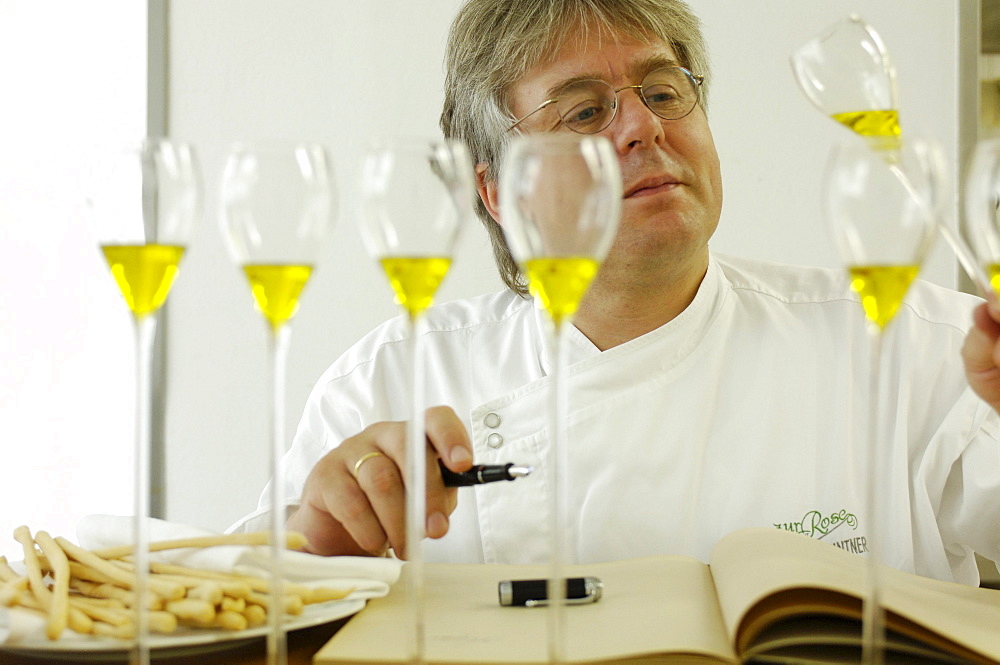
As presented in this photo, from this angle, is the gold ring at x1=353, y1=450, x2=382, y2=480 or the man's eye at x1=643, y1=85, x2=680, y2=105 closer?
the gold ring at x1=353, y1=450, x2=382, y2=480

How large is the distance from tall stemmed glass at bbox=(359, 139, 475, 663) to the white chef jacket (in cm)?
77

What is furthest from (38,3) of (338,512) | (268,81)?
(338,512)

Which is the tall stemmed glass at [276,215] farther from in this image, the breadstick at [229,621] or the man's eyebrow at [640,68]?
the man's eyebrow at [640,68]

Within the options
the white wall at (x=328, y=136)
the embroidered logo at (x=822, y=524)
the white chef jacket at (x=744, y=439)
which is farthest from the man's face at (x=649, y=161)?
the white wall at (x=328, y=136)

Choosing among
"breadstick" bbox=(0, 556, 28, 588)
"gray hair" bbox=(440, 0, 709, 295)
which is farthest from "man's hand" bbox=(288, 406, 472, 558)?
"gray hair" bbox=(440, 0, 709, 295)

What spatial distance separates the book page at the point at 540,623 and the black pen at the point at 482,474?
3.2 inches

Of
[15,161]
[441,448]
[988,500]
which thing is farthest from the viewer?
[15,161]

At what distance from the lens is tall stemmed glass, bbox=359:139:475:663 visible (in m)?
0.56

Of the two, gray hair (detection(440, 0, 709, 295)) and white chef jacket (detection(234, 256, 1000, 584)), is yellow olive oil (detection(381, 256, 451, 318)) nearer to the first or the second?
white chef jacket (detection(234, 256, 1000, 584))

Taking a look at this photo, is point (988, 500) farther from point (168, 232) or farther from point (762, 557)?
point (168, 232)

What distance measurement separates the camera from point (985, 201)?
55 centimetres

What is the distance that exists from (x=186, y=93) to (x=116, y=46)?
0.20 m

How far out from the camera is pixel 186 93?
2.51 metres

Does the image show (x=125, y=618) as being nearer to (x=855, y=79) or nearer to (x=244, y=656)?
(x=244, y=656)
